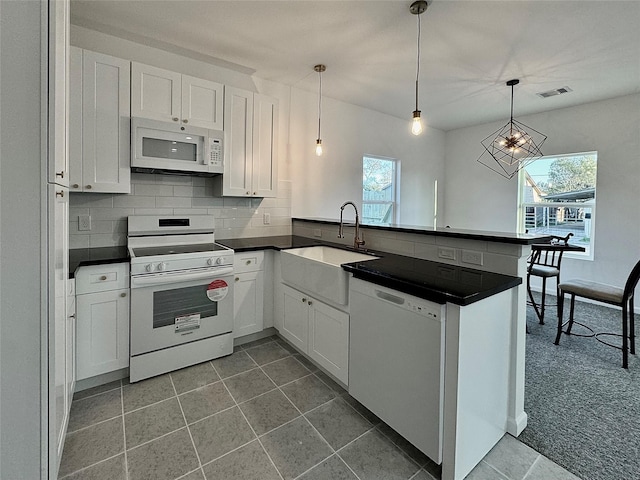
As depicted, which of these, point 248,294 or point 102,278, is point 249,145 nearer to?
point 248,294

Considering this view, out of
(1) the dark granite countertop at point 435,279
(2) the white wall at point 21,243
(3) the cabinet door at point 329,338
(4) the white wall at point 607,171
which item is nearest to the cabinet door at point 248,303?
(3) the cabinet door at point 329,338

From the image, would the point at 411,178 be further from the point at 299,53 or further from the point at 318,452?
the point at 318,452

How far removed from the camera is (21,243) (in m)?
0.97

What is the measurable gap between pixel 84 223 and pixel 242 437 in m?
2.06

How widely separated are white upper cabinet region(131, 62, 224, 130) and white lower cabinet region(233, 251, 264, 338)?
1234 millimetres

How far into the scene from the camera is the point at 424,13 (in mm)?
2293

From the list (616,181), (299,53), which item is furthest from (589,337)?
(299,53)

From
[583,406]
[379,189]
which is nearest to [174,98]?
[379,189]

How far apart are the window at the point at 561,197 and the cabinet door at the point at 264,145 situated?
4.11 metres

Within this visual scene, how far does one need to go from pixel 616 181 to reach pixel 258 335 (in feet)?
15.9

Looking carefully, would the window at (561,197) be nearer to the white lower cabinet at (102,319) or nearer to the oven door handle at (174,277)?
the oven door handle at (174,277)

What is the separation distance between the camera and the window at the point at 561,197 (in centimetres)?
432

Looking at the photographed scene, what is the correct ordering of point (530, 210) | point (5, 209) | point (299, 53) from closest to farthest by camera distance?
1. point (5, 209)
2. point (299, 53)
3. point (530, 210)

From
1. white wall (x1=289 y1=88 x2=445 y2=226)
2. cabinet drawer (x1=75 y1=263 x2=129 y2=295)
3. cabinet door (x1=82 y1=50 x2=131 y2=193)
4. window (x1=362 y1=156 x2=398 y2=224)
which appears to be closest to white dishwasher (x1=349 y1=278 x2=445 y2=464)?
cabinet drawer (x1=75 y1=263 x2=129 y2=295)
